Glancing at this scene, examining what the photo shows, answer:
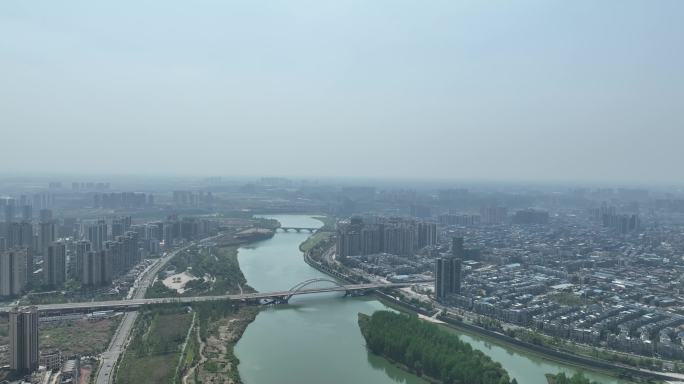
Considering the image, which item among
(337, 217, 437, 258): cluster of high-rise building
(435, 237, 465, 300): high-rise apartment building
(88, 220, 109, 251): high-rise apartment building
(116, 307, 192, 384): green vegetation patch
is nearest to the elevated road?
(116, 307, 192, 384): green vegetation patch

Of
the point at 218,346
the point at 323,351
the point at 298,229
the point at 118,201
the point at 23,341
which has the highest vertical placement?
the point at 118,201

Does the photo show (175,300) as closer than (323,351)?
No

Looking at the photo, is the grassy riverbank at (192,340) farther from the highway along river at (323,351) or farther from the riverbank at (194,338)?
the highway along river at (323,351)

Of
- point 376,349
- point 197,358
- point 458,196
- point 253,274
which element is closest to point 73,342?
point 197,358

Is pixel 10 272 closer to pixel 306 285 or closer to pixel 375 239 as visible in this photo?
pixel 306 285

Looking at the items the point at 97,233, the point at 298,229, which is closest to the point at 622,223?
the point at 298,229

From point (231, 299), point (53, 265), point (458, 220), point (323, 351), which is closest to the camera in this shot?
point (323, 351)

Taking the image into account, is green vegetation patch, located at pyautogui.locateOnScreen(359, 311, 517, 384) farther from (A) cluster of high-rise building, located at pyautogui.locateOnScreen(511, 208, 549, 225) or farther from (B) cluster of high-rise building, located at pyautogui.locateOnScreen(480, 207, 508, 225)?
(B) cluster of high-rise building, located at pyautogui.locateOnScreen(480, 207, 508, 225)
